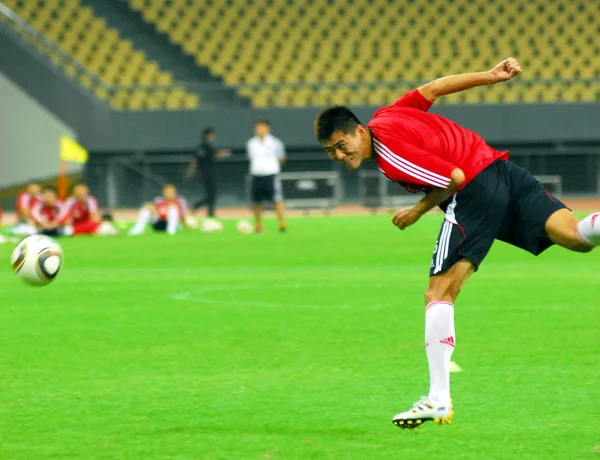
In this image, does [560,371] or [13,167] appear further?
[13,167]

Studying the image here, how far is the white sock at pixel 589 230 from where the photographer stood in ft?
18.9

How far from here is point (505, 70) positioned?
6.11m

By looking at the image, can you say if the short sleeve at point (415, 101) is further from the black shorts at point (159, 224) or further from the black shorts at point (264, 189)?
the black shorts at point (159, 224)

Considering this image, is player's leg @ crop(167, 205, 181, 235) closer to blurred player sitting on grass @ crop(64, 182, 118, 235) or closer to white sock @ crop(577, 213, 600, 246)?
blurred player sitting on grass @ crop(64, 182, 118, 235)

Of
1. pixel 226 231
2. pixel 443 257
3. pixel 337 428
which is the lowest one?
pixel 226 231

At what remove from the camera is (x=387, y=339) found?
855 cm

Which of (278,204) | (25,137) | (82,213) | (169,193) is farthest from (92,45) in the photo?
(278,204)

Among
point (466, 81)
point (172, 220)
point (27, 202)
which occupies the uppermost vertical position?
point (466, 81)

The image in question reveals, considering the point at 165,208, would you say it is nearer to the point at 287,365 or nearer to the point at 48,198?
the point at 48,198

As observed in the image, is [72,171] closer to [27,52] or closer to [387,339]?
[27,52]

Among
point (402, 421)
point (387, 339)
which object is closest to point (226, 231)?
point (387, 339)

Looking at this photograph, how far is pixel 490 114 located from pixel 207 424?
1054 inches

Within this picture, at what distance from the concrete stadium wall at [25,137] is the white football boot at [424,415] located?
87.4 feet

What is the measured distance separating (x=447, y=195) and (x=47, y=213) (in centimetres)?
1839
